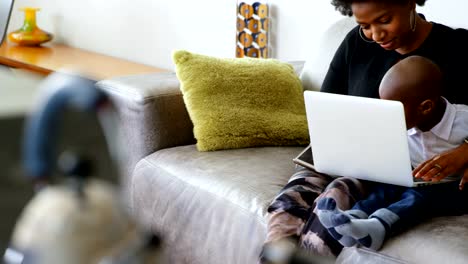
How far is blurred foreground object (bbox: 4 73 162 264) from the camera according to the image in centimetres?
29

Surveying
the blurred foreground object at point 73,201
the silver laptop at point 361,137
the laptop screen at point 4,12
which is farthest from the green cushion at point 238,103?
the blurred foreground object at point 73,201

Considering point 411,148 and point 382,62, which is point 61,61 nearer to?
point 382,62

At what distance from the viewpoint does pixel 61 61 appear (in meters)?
3.24

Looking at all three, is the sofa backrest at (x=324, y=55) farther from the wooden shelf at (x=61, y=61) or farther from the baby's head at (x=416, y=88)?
the wooden shelf at (x=61, y=61)

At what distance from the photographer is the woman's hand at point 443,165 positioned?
4.81 ft

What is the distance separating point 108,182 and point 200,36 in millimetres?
2845

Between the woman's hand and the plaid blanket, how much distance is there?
152 millimetres

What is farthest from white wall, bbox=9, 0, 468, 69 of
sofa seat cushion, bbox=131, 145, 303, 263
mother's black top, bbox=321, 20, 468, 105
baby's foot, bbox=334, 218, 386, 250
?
baby's foot, bbox=334, 218, 386, 250

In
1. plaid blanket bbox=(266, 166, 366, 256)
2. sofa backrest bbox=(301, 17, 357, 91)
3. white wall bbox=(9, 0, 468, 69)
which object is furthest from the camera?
white wall bbox=(9, 0, 468, 69)

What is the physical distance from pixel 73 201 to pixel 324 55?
6.44 ft

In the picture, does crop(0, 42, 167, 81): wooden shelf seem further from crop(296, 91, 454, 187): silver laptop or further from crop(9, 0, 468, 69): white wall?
crop(296, 91, 454, 187): silver laptop

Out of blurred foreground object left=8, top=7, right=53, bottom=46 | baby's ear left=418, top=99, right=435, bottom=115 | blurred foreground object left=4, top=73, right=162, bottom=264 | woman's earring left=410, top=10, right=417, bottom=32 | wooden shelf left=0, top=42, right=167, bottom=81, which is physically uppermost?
blurred foreground object left=4, top=73, right=162, bottom=264

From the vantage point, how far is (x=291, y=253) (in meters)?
0.33

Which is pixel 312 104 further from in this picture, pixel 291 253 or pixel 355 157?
pixel 291 253
